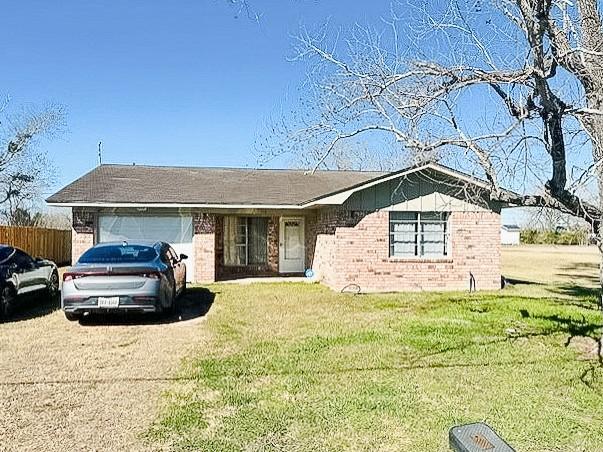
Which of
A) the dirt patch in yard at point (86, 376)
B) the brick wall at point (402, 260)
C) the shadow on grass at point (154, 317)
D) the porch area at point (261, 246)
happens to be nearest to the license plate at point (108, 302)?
the dirt patch in yard at point (86, 376)

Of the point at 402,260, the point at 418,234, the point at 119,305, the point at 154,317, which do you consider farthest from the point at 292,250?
the point at 119,305

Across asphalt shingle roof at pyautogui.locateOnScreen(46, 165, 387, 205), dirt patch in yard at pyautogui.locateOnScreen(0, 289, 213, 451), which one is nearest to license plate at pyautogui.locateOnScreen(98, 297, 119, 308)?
dirt patch in yard at pyautogui.locateOnScreen(0, 289, 213, 451)

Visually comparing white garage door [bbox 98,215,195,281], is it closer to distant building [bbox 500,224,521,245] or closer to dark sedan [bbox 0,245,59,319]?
dark sedan [bbox 0,245,59,319]

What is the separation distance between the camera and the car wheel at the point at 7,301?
412 inches

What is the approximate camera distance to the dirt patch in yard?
483cm

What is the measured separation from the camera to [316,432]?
482 centimetres

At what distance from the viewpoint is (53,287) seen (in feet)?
45.1

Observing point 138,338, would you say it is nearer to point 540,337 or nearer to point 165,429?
point 165,429

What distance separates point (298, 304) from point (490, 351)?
5576 mm

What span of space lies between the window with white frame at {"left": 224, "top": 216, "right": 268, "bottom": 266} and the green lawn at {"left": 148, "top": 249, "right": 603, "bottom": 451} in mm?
9321

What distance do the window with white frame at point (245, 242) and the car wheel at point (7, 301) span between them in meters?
10.3

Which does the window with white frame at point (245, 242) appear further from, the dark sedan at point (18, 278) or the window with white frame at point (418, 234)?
the dark sedan at point (18, 278)

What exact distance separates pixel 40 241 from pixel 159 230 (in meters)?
11.3

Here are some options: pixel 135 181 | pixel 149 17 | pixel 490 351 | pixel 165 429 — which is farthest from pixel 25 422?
pixel 135 181
